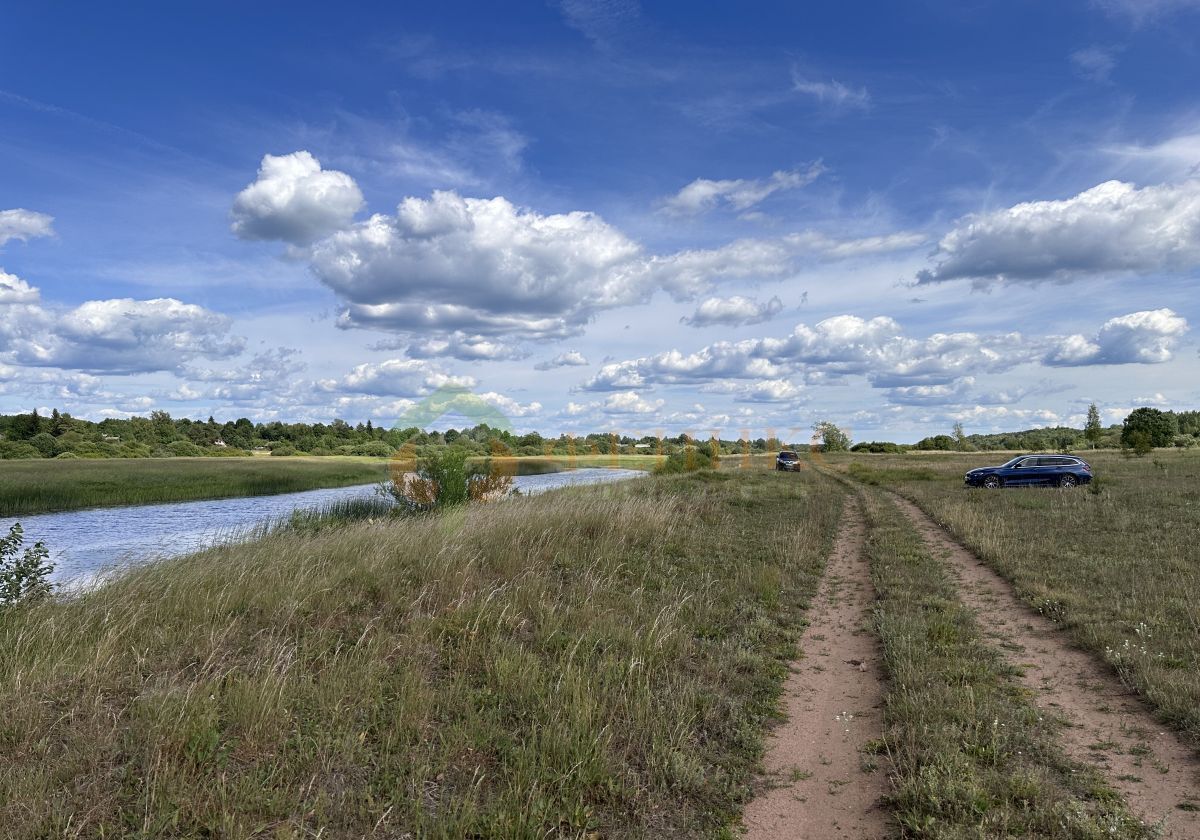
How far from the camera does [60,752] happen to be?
5.14 metres

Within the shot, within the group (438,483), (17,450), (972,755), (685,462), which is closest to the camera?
(972,755)

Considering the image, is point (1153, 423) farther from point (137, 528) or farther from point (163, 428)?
point (163, 428)

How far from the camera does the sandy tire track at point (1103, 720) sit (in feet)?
16.8

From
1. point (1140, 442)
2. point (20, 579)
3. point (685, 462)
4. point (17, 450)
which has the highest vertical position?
Answer: point (1140, 442)

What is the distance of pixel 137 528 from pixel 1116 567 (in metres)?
34.1

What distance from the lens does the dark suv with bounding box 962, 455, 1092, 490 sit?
1308 inches

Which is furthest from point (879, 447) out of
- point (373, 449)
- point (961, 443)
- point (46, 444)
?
point (46, 444)

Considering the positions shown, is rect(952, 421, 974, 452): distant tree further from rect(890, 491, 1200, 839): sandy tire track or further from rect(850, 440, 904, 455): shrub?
rect(890, 491, 1200, 839): sandy tire track

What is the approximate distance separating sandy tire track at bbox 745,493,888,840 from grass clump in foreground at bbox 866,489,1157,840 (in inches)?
8.9

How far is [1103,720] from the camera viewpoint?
21.5 ft

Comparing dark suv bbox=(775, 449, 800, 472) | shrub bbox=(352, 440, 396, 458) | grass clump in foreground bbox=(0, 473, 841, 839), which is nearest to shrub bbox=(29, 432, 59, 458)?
shrub bbox=(352, 440, 396, 458)

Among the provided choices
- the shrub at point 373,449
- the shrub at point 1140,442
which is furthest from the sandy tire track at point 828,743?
the shrub at point 373,449

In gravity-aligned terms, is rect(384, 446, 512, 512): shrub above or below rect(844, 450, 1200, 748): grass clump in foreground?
above

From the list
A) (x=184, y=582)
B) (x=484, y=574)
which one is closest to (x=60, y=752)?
(x=184, y=582)
